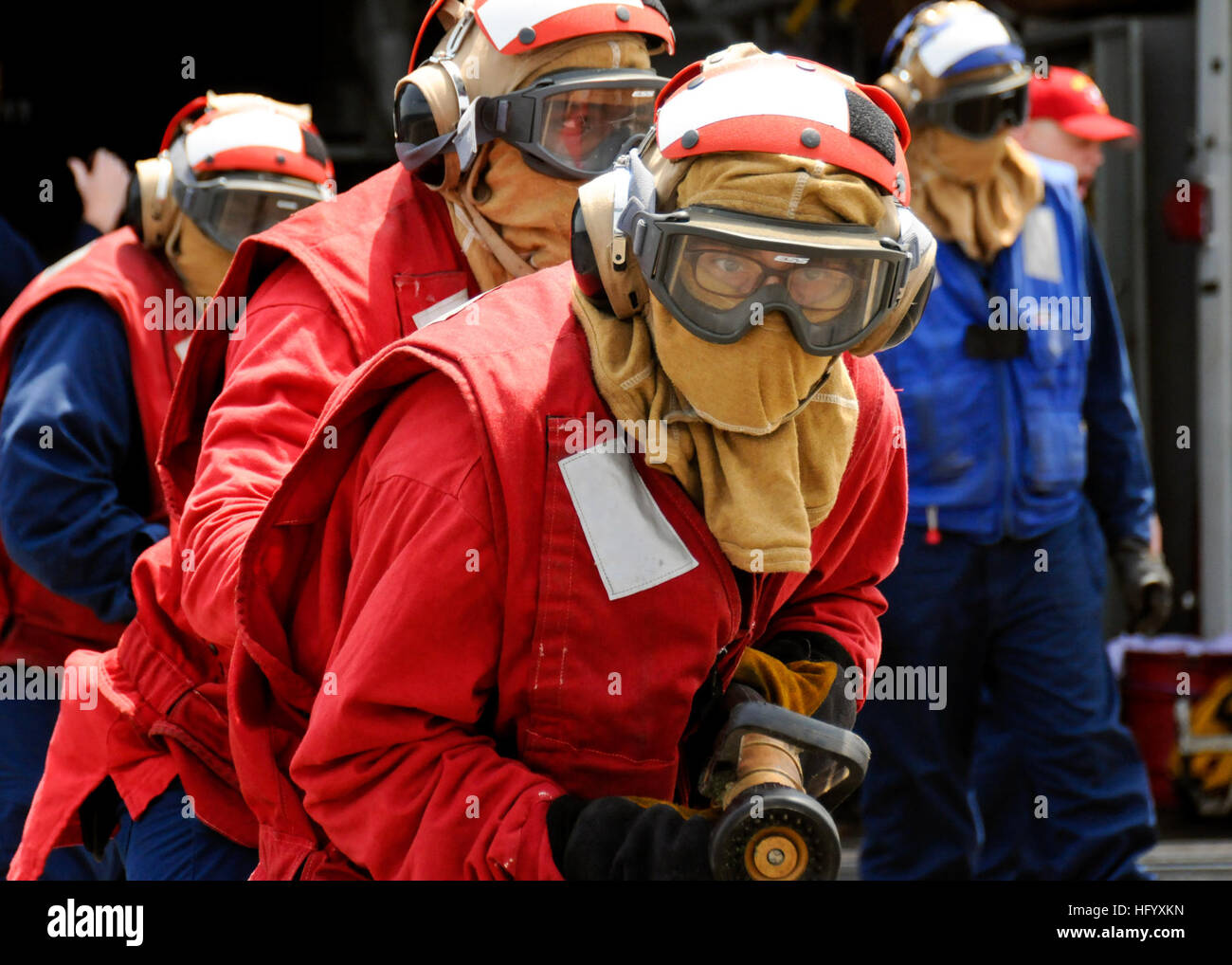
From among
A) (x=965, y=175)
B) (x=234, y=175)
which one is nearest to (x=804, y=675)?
(x=234, y=175)

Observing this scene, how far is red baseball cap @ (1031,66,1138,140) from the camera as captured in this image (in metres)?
5.74

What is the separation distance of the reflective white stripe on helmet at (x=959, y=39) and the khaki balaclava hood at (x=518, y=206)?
193 centimetres

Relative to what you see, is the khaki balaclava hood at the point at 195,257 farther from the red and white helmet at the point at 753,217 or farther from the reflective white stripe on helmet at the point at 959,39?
the reflective white stripe on helmet at the point at 959,39

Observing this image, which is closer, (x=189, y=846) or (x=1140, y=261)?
(x=189, y=846)

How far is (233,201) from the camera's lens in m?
3.55

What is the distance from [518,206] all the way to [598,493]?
2.89 feet

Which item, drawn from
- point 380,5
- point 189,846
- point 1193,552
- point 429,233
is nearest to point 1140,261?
point 1193,552

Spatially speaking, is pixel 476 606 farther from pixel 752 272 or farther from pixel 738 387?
pixel 752 272

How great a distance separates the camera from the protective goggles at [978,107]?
14.5 ft

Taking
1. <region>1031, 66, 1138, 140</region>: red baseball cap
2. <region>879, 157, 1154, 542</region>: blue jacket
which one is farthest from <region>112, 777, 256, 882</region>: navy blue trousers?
<region>1031, 66, 1138, 140</region>: red baseball cap

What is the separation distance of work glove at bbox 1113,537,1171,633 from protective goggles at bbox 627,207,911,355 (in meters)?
2.96
